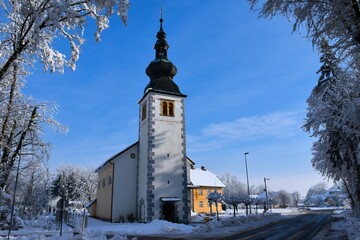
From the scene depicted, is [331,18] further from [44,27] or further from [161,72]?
[161,72]

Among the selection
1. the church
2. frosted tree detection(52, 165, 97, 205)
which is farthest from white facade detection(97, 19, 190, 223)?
frosted tree detection(52, 165, 97, 205)

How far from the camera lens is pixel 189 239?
1578 centimetres

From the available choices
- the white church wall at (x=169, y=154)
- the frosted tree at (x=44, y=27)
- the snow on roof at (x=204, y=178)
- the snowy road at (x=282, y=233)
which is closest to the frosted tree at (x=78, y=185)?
the snow on roof at (x=204, y=178)

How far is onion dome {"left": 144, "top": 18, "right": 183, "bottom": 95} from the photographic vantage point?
31.0 metres

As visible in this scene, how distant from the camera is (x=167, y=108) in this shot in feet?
100

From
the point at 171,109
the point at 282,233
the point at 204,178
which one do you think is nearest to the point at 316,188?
the point at 204,178

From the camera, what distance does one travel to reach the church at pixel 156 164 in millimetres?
27266

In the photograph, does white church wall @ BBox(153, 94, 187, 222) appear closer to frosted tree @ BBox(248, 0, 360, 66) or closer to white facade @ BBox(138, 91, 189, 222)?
white facade @ BBox(138, 91, 189, 222)

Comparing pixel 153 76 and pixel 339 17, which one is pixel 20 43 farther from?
pixel 153 76

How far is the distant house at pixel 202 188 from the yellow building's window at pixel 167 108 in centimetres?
2168

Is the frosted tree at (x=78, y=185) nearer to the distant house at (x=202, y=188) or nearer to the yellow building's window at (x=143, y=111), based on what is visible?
the distant house at (x=202, y=188)

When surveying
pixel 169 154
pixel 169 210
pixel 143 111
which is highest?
pixel 143 111

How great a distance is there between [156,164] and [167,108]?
6.11 m

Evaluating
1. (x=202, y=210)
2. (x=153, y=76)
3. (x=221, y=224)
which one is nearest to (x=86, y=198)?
(x=202, y=210)
